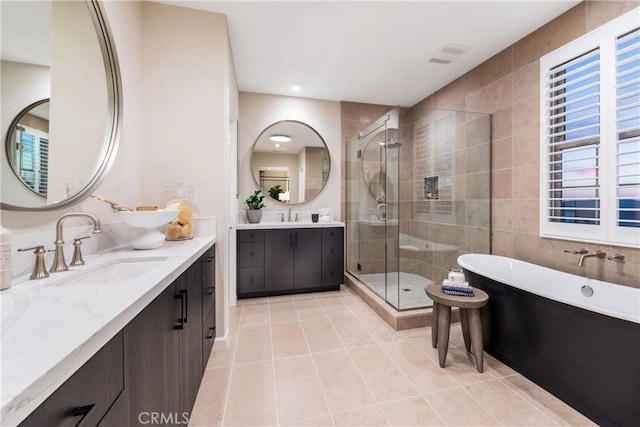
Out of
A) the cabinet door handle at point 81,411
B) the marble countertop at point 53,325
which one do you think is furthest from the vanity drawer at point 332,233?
the cabinet door handle at point 81,411

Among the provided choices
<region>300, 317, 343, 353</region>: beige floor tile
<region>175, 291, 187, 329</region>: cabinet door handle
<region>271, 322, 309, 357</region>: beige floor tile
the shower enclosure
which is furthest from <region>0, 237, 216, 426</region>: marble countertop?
the shower enclosure

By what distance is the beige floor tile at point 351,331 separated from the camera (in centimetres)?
216

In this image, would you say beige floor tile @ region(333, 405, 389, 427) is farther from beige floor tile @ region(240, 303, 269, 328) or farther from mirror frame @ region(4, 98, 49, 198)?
mirror frame @ region(4, 98, 49, 198)

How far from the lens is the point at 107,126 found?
1.57 metres

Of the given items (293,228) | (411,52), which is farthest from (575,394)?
(411,52)

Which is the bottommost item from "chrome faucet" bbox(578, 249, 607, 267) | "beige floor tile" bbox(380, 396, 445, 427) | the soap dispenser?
"beige floor tile" bbox(380, 396, 445, 427)

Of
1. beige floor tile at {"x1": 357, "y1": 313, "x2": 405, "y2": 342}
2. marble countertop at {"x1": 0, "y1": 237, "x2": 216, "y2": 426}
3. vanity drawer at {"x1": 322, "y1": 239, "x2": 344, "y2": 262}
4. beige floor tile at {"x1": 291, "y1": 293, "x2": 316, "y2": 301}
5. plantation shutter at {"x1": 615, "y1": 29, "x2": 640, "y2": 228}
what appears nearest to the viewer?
marble countertop at {"x1": 0, "y1": 237, "x2": 216, "y2": 426}

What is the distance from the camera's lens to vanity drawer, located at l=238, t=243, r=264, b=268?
3080mm

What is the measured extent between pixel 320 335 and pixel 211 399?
3.21 feet

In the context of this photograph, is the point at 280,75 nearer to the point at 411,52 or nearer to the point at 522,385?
the point at 411,52

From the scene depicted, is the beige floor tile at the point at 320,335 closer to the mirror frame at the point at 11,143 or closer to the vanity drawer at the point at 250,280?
the vanity drawer at the point at 250,280

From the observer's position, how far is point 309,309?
2.83 meters

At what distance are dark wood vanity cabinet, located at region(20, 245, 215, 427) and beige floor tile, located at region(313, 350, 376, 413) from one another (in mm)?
775

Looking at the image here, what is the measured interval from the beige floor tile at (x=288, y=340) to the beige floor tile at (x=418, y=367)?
66cm
